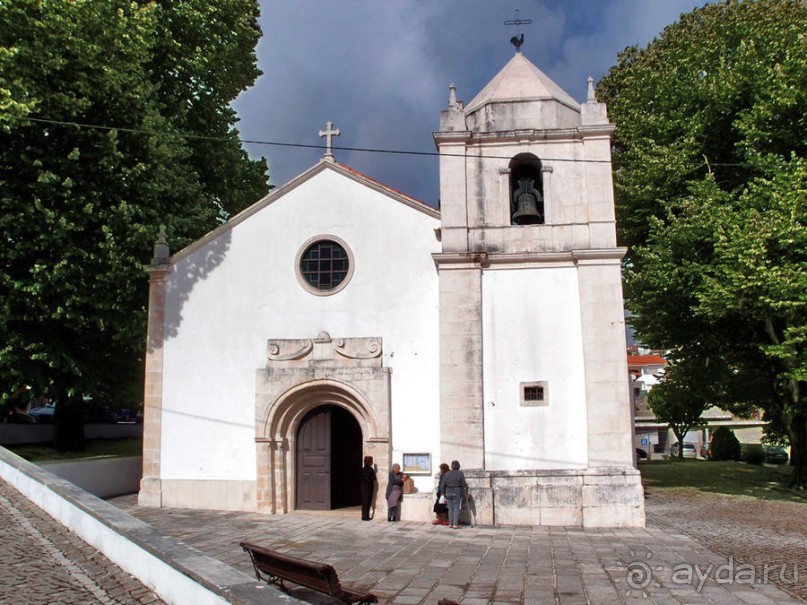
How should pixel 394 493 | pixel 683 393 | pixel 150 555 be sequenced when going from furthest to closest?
1. pixel 683 393
2. pixel 394 493
3. pixel 150 555

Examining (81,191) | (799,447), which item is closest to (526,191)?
(81,191)

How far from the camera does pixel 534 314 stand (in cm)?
1398

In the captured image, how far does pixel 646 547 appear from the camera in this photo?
1090cm

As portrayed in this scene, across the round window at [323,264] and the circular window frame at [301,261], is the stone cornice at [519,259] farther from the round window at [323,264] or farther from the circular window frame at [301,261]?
the round window at [323,264]

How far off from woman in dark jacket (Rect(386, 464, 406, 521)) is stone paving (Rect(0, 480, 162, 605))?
612 centimetres

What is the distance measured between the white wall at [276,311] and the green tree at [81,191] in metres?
2.14

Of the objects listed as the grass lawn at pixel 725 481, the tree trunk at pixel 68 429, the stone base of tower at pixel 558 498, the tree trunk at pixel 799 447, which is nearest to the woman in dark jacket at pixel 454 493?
the stone base of tower at pixel 558 498

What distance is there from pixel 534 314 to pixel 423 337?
7.77 ft

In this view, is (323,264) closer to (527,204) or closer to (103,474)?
(527,204)

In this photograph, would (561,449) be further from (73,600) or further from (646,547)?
(73,600)

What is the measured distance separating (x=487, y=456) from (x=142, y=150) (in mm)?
11379

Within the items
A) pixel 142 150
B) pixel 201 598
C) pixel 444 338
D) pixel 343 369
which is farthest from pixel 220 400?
pixel 201 598

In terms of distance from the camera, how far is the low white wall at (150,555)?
4.94 m

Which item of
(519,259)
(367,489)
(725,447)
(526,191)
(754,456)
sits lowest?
(754,456)
